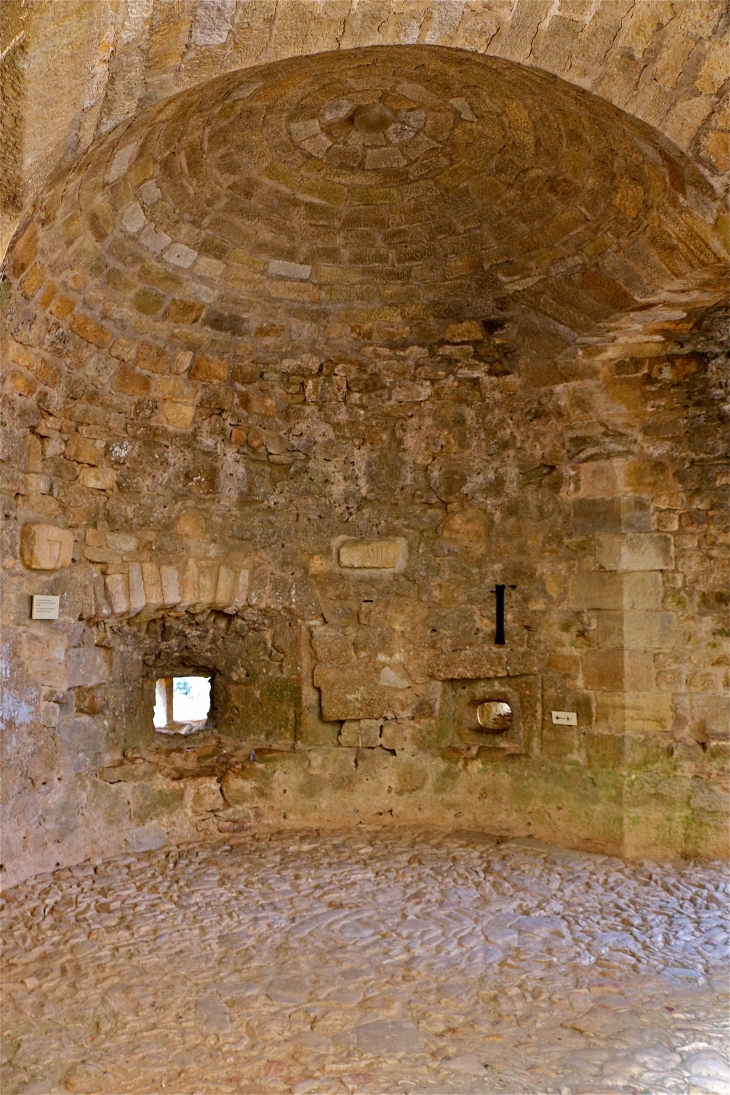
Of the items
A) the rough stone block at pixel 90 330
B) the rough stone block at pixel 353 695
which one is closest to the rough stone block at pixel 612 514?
the rough stone block at pixel 353 695

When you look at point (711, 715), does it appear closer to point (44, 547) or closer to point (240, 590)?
point (240, 590)

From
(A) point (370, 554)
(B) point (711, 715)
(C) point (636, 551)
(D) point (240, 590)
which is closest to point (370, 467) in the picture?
(A) point (370, 554)

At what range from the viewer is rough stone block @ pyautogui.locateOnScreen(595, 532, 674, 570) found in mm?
4039

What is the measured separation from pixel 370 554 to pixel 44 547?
5.68 ft

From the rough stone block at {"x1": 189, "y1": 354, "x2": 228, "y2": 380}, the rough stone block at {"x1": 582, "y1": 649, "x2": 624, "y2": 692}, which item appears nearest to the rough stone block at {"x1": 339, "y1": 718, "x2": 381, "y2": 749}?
the rough stone block at {"x1": 582, "y1": 649, "x2": 624, "y2": 692}

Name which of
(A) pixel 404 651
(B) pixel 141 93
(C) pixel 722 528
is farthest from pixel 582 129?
(A) pixel 404 651

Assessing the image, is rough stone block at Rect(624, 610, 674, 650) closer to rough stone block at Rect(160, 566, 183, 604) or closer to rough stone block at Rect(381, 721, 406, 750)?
rough stone block at Rect(381, 721, 406, 750)

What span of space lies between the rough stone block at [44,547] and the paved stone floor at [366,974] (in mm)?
1384

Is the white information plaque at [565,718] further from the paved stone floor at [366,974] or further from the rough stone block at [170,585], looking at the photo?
the rough stone block at [170,585]

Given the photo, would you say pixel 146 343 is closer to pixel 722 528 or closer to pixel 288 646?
pixel 288 646

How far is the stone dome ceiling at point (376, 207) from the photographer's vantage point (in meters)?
2.98

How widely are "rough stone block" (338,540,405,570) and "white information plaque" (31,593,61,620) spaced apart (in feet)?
5.06

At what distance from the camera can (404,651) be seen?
4523mm

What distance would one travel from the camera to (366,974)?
9.05 ft
